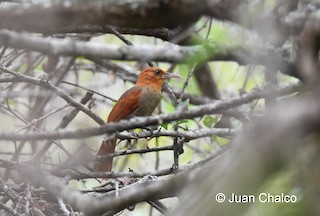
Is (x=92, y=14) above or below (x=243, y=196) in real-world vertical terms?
above

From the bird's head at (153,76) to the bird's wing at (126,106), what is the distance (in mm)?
92

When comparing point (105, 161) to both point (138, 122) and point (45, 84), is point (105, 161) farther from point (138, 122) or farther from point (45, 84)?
→ point (138, 122)

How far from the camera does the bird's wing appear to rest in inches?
227

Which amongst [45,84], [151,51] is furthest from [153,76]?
[151,51]

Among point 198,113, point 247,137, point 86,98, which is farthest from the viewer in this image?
point 86,98

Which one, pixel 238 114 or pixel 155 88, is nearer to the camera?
pixel 238 114

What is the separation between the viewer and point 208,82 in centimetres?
641

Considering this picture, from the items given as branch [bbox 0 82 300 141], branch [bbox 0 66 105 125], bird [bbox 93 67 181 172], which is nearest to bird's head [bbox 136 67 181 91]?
bird [bbox 93 67 181 172]

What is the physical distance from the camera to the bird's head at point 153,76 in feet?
19.7

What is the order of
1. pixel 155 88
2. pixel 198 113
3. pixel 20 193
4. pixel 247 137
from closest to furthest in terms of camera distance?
pixel 247 137 → pixel 198 113 → pixel 20 193 → pixel 155 88

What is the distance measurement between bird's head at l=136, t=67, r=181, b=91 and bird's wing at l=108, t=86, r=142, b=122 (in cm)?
9

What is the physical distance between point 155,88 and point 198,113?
3.81 metres

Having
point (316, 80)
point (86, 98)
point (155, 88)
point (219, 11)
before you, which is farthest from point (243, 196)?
point (155, 88)

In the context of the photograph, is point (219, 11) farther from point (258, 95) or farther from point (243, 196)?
point (243, 196)
